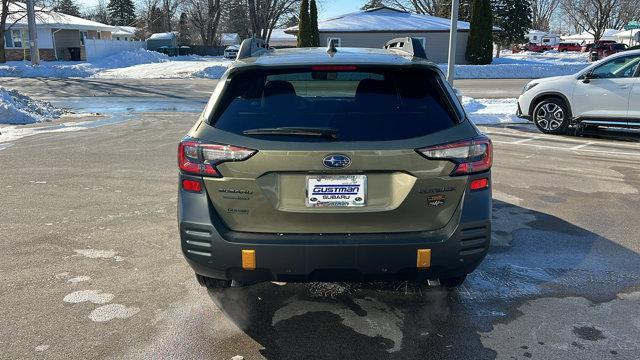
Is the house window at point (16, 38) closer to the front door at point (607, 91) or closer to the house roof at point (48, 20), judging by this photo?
the house roof at point (48, 20)

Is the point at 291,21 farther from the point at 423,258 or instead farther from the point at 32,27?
the point at 423,258

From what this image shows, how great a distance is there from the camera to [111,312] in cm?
356

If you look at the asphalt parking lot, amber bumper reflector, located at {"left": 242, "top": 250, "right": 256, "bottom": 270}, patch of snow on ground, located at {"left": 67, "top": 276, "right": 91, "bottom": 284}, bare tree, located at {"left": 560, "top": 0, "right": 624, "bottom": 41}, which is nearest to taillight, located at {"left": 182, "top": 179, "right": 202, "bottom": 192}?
amber bumper reflector, located at {"left": 242, "top": 250, "right": 256, "bottom": 270}

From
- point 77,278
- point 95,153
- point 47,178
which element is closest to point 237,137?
point 77,278

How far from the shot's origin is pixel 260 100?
321 cm

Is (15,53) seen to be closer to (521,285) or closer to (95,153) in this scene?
(95,153)

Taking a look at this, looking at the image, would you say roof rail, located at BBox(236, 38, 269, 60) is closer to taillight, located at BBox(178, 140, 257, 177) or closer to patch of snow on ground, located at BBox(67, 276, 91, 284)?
taillight, located at BBox(178, 140, 257, 177)

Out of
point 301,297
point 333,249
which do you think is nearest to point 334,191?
point 333,249

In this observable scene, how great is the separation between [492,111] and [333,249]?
498 inches

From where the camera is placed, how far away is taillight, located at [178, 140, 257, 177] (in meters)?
2.96

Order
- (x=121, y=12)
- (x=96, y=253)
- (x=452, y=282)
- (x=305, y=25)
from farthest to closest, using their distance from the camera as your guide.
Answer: (x=121, y=12) < (x=305, y=25) < (x=96, y=253) < (x=452, y=282)

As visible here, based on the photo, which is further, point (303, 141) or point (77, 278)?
point (77, 278)

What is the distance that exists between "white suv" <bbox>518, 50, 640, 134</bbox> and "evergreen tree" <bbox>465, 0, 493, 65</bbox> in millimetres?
26823

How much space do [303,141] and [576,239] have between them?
11.0 ft
